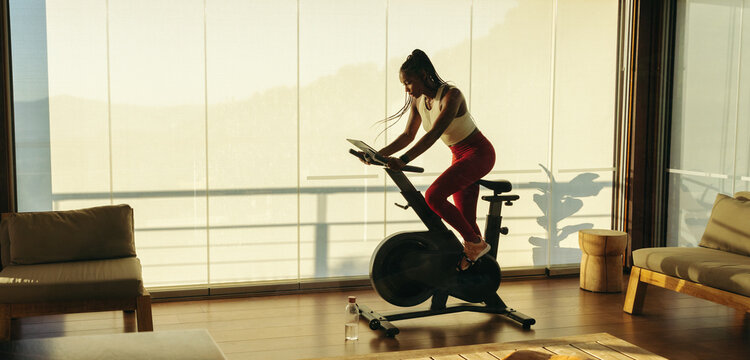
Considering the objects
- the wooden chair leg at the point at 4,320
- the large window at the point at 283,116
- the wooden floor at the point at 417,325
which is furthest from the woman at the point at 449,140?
the wooden chair leg at the point at 4,320

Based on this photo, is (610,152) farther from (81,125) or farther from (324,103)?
(81,125)

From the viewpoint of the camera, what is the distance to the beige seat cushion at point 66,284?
3.55m

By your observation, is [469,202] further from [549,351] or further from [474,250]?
[549,351]

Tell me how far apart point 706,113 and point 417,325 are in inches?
105

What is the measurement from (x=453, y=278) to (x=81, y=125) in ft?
8.26

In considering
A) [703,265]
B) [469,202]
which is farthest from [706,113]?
[469,202]

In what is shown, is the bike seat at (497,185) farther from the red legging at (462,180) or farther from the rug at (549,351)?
the rug at (549,351)

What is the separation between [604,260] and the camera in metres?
5.06

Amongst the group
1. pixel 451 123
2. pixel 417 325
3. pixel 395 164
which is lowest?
pixel 417 325

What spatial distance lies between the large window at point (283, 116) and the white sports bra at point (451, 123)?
0.81 m

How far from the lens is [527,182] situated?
5453 mm

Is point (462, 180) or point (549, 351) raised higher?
point (462, 180)

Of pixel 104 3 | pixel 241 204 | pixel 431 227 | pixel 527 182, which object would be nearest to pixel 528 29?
pixel 527 182

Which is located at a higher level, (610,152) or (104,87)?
(104,87)
